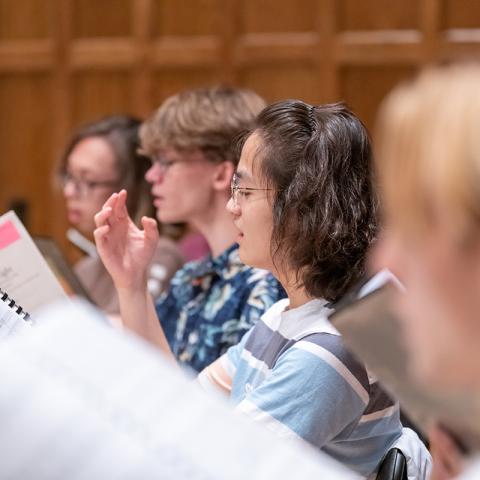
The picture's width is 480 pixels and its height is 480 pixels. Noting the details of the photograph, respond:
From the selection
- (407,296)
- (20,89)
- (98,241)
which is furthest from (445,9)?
(407,296)

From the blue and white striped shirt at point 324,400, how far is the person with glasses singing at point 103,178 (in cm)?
141

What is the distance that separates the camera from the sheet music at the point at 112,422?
71 cm

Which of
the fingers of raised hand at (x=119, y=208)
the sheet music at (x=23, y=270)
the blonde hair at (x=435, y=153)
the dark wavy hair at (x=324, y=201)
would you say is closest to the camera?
the blonde hair at (x=435, y=153)

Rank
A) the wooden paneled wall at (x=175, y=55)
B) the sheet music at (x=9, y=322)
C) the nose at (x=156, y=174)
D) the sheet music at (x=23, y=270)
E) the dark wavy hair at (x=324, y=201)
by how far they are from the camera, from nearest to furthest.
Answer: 1. the sheet music at (x=9, y=322)
2. the dark wavy hair at (x=324, y=201)
3. the sheet music at (x=23, y=270)
4. the nose at (x=156, y=174)
5. the wooden paneled wall at (x=175, y=55)

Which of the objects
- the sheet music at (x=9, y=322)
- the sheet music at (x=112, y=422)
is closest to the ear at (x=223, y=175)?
the sheet music at (x=9, y=322)

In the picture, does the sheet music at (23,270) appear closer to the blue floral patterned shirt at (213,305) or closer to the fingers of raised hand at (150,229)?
the fingers of raised hand at (150,229)

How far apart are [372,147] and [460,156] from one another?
1.04m

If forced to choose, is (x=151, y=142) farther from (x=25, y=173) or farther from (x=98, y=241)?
(x=25, y=173)

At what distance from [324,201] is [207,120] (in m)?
0.93

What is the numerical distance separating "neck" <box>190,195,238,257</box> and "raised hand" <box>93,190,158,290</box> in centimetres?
43

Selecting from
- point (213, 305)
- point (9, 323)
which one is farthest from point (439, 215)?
point (213, 305)

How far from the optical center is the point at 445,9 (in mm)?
3600

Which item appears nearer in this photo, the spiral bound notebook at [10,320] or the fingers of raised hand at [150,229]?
Result: the spiral bound notebook at [10,320]

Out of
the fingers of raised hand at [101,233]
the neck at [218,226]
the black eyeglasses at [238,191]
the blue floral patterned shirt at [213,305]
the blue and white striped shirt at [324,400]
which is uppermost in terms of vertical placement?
the black eyeglasses at [238,191]
